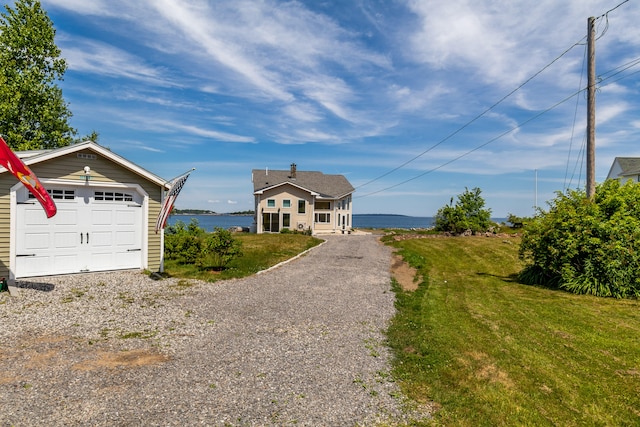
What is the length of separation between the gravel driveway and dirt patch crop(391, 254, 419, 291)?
227 cm

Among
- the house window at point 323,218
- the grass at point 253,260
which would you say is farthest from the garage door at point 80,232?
the house window at point 323,218

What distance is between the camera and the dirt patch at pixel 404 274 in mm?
14152

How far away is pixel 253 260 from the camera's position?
18.6 meters

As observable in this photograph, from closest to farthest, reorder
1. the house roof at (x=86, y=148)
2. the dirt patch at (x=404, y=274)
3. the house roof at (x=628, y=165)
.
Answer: the house roof at (x=86, y=148) < the dirt patch at (x=404, y=274) < the house roof at (x=628, y=165)

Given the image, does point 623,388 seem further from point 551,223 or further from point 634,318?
point 551,223

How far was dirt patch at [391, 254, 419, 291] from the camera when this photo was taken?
46.4 feet

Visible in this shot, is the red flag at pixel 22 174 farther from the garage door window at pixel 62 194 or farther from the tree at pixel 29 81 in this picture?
the tree at pixel 29 81

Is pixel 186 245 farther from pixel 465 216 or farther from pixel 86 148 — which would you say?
pixel 465 216

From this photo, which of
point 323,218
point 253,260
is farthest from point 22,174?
point 323,218

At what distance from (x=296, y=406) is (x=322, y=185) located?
37097mm

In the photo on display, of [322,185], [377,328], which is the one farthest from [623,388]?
[322,185]

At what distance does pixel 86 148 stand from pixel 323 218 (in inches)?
1075

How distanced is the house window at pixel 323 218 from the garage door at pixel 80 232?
25090 millimetres

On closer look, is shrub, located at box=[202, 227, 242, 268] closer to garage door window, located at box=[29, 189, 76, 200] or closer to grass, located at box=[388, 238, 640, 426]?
garage door window, located at box=[29, 189, 76, 200]
